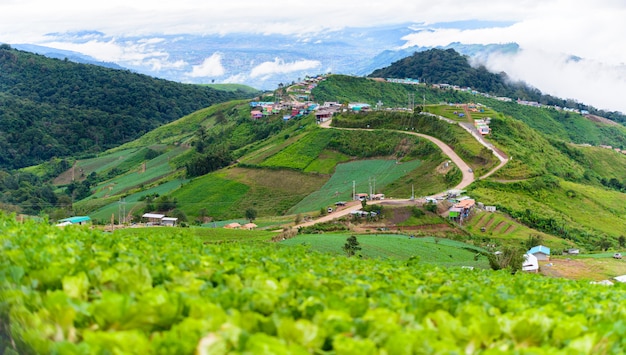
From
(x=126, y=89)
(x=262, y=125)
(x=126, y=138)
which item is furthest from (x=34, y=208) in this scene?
(x=126, y=89)

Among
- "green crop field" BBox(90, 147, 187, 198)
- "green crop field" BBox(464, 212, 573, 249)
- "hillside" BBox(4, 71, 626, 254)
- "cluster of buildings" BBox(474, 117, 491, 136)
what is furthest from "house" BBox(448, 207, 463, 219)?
"green crop field" BBox(90, 147, 187, 198)

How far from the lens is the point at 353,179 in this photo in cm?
6031

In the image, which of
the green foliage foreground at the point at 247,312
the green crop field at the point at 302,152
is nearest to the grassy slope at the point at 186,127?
the green crop field at the point at 302,152

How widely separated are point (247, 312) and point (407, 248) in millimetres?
29289

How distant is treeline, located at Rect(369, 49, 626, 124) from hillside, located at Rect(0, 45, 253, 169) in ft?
185

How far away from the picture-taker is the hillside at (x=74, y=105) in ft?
377

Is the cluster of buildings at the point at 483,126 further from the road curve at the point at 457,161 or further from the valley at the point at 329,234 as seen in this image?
the road curve at the point at 457,161

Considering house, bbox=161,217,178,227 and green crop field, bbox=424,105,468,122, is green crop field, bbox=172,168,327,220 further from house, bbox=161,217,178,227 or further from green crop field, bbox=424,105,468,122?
green crop field, bbox=424,105,468,122

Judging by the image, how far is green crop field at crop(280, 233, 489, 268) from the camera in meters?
30.1

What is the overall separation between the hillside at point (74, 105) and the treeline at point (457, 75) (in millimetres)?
56454

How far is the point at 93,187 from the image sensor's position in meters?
85.6

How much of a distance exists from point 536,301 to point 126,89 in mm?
152989

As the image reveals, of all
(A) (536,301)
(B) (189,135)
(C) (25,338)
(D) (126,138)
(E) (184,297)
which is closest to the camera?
(C) (25,338)

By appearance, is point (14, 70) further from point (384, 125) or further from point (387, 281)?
point (387, 281)
